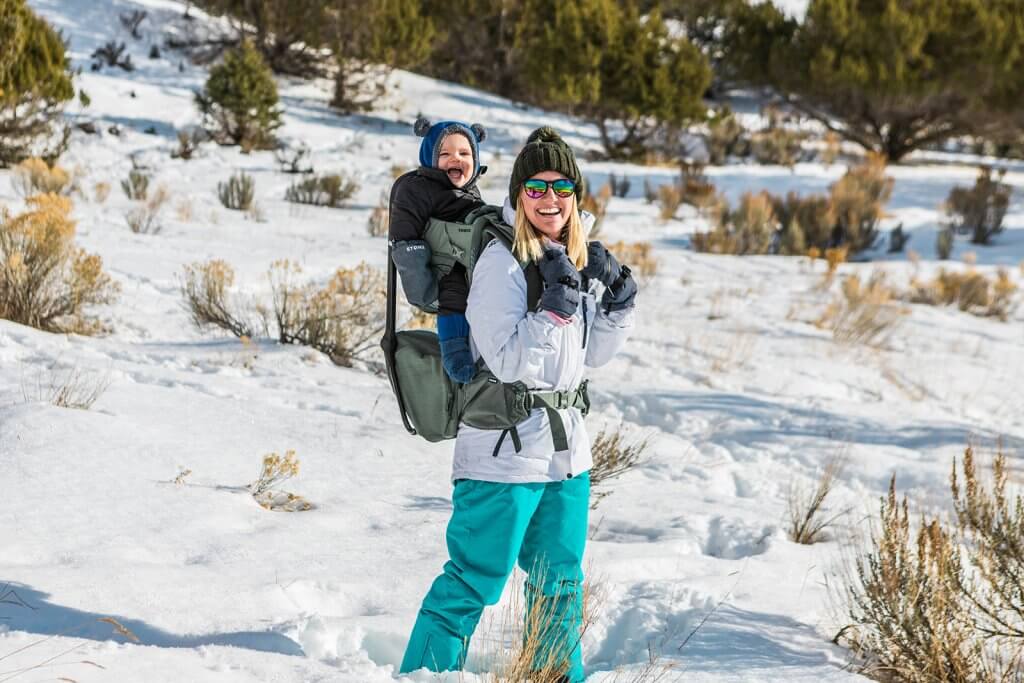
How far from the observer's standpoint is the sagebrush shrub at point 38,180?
9312 mm

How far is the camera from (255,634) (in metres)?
2.47

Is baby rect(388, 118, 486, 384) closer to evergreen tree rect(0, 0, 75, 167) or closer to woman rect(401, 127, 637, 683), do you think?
woman rect(401, 127, 637, 683)

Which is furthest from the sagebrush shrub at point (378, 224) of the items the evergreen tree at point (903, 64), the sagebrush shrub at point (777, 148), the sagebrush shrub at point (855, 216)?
the evergreen tree at point (903, 64)

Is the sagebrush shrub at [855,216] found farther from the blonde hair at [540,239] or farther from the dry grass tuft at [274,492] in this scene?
the blonde hair at [540,239]

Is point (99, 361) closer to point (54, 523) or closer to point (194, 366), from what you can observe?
point (194, 366)

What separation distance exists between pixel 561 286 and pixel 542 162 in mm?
296

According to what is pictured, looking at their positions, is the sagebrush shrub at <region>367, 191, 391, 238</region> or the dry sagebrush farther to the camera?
the sagebrush shrub at <region>367, 191, 391, 238</region>

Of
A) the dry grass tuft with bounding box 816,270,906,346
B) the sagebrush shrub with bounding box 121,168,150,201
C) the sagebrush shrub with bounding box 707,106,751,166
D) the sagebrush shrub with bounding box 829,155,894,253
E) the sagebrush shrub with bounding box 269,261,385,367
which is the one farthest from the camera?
the sagebrush shrub with bounding box 707,106,751,166

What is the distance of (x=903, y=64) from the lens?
64.5 feet

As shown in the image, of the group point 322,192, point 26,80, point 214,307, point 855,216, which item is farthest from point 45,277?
point 855,216

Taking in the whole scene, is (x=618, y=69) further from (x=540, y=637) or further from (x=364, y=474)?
(x=540, y=637)

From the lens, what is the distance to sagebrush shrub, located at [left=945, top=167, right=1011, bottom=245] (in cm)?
1355

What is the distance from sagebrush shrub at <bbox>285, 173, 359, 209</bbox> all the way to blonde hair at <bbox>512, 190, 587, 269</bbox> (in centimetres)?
995

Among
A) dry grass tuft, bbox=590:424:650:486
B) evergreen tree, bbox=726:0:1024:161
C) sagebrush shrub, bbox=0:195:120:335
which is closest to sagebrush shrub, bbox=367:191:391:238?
sagebrush shrub, bbox=0:195:120:335
